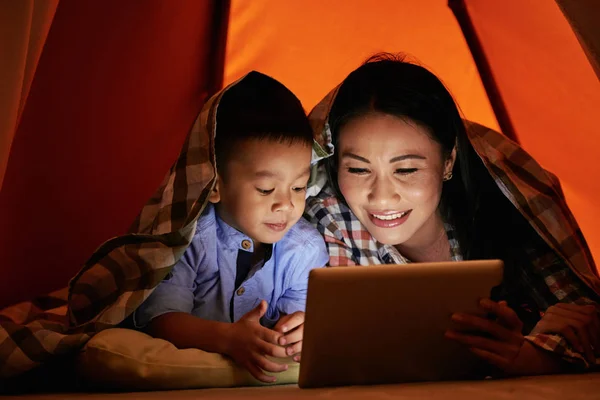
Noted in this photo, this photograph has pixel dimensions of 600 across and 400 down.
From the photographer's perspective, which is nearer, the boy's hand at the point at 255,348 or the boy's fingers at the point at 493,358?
the boy's fingers at the point at 493,358

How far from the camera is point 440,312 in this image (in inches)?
38.5

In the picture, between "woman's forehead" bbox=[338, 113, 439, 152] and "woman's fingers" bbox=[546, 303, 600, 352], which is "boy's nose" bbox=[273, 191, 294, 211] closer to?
"woman's forehead" bbox=[338, 113, 439, 152]

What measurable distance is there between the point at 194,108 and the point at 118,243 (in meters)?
0.76

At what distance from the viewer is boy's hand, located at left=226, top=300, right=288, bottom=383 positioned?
1153 mm

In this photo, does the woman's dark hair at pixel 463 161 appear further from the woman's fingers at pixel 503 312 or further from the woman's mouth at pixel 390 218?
the woman's fingers at pixel 503 312

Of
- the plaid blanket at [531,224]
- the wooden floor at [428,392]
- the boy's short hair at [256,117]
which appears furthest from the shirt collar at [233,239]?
the wooden floor at [428,392]

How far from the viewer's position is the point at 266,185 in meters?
1.36

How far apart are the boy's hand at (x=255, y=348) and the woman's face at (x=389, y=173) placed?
1.35 feet

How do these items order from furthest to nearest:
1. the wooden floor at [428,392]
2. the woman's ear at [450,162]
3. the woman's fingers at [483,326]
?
the woman's ear at [450,162] < the woman's fingers at [483,326] < the wooden floor at [428,392]

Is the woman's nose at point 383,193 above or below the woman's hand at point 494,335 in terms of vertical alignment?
above

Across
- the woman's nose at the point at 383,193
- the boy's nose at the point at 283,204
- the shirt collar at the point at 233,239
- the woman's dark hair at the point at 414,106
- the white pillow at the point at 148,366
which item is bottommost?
the white pillow at the point at 148,366

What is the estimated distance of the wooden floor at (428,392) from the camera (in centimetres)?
85

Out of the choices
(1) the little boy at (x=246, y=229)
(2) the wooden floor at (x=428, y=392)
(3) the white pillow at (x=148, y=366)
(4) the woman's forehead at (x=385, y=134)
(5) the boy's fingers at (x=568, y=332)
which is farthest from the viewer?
(4) the woman's forehead at (x=385, y=134)

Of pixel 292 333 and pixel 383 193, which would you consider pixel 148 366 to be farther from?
pixel 383 193
